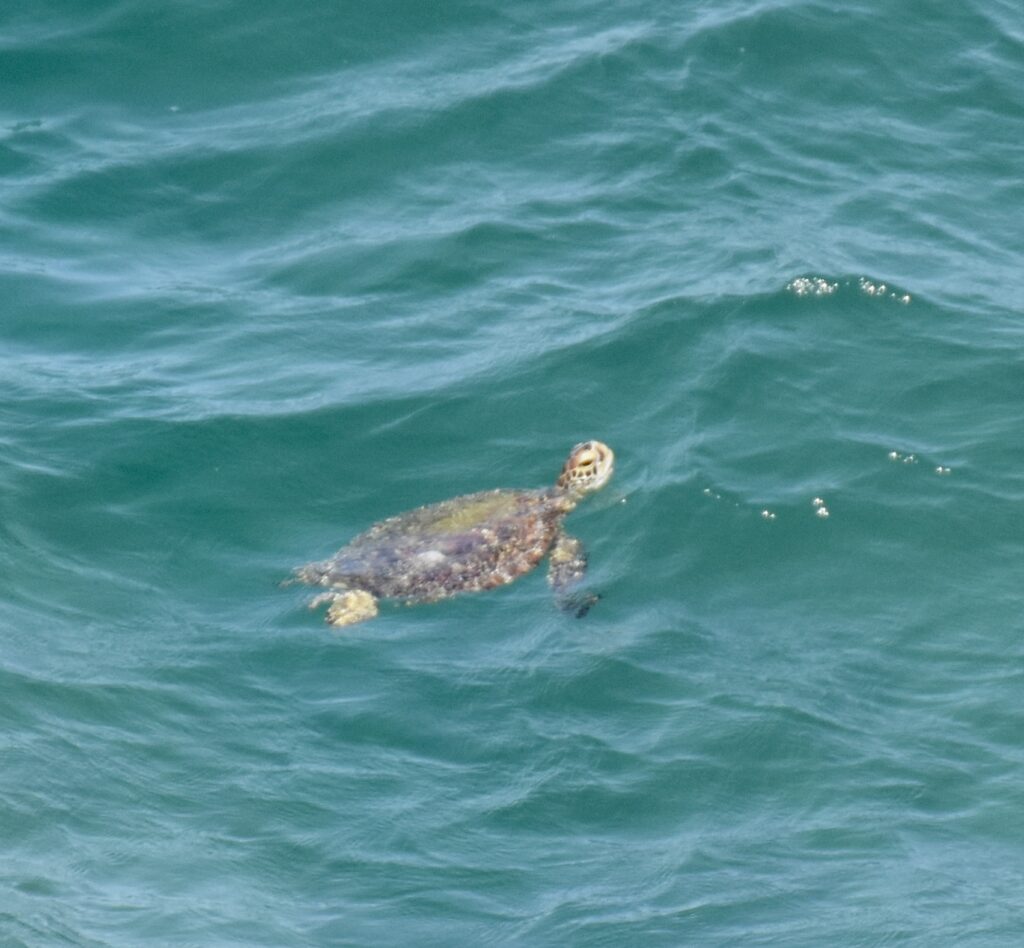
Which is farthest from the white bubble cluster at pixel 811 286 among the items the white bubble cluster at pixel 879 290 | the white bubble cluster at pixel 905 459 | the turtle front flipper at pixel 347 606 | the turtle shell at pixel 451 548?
the turtle front flipper at pixel 347 606

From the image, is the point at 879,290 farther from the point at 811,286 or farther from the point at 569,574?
the point at 569,574

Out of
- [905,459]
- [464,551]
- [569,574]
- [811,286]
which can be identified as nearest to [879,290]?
[811,286]

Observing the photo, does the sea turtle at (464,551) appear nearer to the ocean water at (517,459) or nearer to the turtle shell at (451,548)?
the turtle shell at (451,548)

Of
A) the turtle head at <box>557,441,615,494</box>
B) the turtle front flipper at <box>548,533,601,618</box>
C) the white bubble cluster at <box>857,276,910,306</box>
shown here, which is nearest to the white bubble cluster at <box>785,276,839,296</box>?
the white bubble cluster at <box>857,276,910,306</box>

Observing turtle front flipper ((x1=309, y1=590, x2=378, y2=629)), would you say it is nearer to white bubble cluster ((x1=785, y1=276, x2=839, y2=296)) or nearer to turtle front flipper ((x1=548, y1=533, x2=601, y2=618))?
turtle front flipper ((x1=548, y1=533, x2=601, y2=618))

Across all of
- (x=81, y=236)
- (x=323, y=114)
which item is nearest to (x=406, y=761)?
(x=81, y=236)

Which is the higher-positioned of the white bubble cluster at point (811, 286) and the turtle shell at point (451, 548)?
the white bubble cluster at point (811, 286)

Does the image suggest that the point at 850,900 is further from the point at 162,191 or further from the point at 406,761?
the point at 162,191
